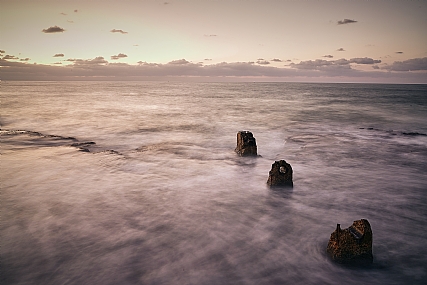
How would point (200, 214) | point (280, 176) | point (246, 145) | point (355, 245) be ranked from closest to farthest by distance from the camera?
point (355, 245) < point (200, 214) < point (280, 176) < point (246, 145)

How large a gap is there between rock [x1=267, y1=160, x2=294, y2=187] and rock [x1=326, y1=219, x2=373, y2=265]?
2987 millimetres

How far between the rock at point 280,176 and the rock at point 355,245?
2.99 meters

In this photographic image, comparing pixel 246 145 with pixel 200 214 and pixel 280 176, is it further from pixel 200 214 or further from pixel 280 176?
pixel 200 214

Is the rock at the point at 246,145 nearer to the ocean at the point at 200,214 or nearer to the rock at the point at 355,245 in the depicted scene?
the ocean at the point at 200,214

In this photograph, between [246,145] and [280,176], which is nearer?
[280,176]

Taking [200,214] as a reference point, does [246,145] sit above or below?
above

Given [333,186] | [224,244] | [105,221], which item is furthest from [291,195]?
[105,221]

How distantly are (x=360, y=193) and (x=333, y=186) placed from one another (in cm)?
70

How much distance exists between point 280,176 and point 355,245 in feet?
10.7

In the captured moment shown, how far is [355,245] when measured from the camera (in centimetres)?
410

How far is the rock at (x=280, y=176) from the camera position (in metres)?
7.17

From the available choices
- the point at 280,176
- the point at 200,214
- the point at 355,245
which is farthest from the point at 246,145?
the point at 355,245

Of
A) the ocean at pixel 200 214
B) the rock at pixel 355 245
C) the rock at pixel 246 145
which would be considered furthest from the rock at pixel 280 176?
the rock at pixel 246 145

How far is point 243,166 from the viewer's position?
9.28 metres
